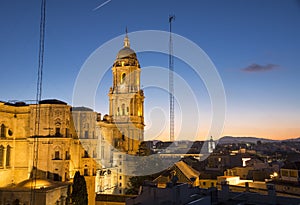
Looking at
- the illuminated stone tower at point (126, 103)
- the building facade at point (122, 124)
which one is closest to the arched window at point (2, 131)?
the building facade at point (122, 124)

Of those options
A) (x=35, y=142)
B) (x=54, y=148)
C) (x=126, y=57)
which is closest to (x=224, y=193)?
(x=54, y=148)

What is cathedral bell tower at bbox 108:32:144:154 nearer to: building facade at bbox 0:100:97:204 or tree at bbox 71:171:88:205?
building facade at bbox 0:100:97:204

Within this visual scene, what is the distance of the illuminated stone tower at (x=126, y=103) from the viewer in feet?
156

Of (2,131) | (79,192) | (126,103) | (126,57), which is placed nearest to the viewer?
(79,192)

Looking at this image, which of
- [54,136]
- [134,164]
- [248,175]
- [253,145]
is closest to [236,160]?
[248,175]

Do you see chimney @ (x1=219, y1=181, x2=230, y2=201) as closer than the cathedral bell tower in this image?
Yes

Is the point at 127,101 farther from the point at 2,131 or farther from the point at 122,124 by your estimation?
the point at 2,131

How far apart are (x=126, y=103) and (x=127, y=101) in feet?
1.20

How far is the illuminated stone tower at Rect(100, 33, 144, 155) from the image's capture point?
47594 mm

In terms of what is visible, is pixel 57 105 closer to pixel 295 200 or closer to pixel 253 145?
pixel 295 200

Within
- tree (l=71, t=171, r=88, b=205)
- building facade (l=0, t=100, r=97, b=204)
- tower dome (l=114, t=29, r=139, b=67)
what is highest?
tower dome (l=114, t=29, r=139, b=67)

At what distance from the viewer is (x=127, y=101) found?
50.2 meters

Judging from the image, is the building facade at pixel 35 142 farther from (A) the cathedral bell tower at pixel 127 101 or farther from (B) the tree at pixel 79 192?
(A) the cathedral bell tower at pixel 127 101

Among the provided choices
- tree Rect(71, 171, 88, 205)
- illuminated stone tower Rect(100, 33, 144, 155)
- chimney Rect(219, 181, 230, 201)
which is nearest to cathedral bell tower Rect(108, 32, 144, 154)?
illuminated stone tower Rect(100, 33, 144, 155)
